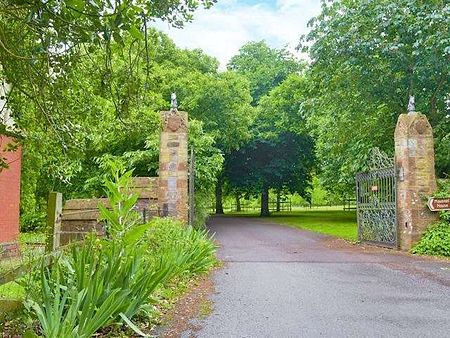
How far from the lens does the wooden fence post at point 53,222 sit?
17.4 feet

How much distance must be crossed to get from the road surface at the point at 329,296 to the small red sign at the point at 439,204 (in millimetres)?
1495

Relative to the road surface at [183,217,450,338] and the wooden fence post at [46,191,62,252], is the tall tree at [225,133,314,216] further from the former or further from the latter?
the wooden fence post at [46,191,62,252]

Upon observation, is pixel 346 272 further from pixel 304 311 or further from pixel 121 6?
pixel 121 6

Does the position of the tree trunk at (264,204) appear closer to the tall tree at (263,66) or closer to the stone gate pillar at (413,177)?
the tall tree at (263,66)

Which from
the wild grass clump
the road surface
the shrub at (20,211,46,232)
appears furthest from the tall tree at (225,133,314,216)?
the wild grass clump

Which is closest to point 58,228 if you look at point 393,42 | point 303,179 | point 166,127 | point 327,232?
point 166,127

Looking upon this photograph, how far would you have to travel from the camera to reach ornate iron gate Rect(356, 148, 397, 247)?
1339 cm

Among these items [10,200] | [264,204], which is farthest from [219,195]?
[10,200]

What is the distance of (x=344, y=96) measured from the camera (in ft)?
54.7

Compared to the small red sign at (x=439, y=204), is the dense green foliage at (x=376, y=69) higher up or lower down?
higher up

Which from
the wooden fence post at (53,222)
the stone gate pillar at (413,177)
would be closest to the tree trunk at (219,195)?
the stone gate pillar at (413,177)

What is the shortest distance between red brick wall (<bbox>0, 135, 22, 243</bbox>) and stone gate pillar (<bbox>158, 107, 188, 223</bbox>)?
3522 mm

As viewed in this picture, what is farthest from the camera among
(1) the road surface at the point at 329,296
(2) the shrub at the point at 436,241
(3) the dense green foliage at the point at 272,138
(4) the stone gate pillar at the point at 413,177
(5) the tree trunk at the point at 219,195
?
(5) the tree trunk at the point at 219,195

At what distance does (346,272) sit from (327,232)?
35.1ft
